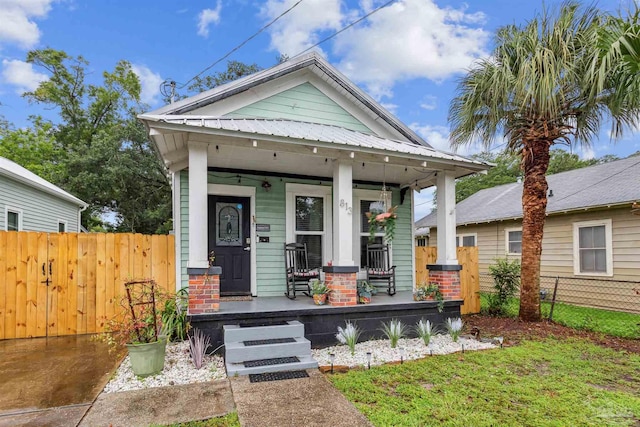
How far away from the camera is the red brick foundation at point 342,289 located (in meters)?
5.31

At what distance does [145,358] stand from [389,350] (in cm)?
313

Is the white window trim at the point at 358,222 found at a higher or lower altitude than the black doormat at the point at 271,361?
higher

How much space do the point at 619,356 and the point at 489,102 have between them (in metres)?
4.59

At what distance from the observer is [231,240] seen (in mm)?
6523

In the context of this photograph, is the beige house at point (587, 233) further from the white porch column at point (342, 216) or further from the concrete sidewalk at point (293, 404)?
the concrete sidewalk at point (293, 404)

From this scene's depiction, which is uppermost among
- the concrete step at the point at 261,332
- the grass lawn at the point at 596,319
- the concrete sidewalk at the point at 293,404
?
the concrete step at the point at 261,332

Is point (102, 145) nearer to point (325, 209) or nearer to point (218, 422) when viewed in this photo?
point (325, 209)

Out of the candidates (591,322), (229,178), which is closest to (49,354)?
A: (229,178)

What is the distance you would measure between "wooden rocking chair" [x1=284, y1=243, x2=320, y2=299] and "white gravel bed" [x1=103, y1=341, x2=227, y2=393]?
6.75 feet

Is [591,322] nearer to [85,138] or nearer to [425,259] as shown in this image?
[425,259]

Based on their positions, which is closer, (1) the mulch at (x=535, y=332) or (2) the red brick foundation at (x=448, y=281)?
(1) the mulch at (x=535, y=332)

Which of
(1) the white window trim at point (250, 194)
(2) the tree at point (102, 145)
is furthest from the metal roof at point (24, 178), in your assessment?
(1) the white window trim at point (250, 194)

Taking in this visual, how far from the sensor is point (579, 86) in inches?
243

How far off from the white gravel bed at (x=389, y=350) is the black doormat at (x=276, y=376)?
0.50 meters
